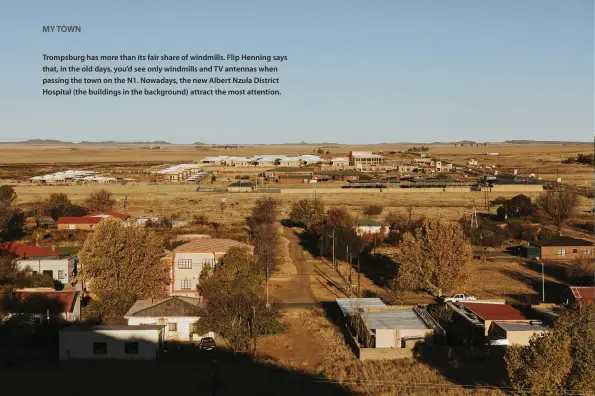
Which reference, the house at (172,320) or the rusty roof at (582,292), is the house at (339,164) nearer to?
the rusty roof at (582,292)

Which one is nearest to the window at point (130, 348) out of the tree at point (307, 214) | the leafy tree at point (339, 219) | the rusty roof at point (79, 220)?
the leafy tree at point (339, 219)

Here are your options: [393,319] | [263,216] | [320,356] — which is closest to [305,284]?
[393,319]

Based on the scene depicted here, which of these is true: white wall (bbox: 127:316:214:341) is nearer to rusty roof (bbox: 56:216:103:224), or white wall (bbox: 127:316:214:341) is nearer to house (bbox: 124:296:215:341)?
house (bbox: 124:296:215:341)

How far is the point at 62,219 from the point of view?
4081 cm

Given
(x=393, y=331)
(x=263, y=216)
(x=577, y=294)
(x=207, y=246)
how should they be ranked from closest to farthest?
(x=393, y=331), (x=577, y=294), (x=207, y=246), (x=263, y=216)

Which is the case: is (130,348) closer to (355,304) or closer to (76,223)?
(355,304)

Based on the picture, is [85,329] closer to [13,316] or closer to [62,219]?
[13,316]

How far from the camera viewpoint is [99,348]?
18156 millimetres

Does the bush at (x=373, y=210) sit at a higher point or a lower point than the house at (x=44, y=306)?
higher

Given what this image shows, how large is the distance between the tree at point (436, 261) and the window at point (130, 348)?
11.2m

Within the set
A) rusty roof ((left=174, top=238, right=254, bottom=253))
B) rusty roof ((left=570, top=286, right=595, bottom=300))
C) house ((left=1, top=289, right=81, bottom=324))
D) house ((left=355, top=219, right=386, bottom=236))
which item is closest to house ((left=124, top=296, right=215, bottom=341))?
house ((left=1, top=289, right=81, bottom=324))

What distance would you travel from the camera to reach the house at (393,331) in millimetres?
18984

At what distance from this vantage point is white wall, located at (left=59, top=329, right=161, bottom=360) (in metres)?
18.0

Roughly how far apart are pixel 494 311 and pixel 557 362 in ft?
24.1
